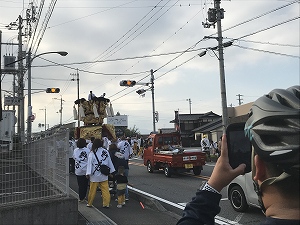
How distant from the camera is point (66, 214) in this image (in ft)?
20.3

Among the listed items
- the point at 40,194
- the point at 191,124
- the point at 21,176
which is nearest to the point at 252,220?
the point at 40,194

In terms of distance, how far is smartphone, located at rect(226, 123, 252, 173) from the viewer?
1.67m

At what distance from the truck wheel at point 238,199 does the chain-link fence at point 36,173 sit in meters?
3.99

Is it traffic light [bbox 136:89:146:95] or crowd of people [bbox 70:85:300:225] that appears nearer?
crowd of people [bbox 70:85:300:225]

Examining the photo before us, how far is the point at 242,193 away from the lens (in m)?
7.78

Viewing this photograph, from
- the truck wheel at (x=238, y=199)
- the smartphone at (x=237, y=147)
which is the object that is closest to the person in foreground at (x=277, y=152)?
the smartphone at (x=237, y=147)

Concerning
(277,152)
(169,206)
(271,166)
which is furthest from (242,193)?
(277,152)

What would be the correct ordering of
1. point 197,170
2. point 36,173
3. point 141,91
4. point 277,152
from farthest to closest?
point 141,91, point 197,170, point 36,173, point 277,152

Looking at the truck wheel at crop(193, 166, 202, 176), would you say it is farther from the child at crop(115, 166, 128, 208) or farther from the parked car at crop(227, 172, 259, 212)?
the child at crop(115, 166, 128, 208)

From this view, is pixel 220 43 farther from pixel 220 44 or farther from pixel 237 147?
pixel 237 147

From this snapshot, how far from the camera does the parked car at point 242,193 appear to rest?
7383 millimetres

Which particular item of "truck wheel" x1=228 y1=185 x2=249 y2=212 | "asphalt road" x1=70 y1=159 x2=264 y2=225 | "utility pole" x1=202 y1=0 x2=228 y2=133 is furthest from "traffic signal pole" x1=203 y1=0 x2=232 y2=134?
"truck wheel" x1=228 y1=185 x2=249 y2=212

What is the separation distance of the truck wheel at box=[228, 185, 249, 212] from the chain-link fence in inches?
157

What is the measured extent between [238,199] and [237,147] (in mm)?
6785
